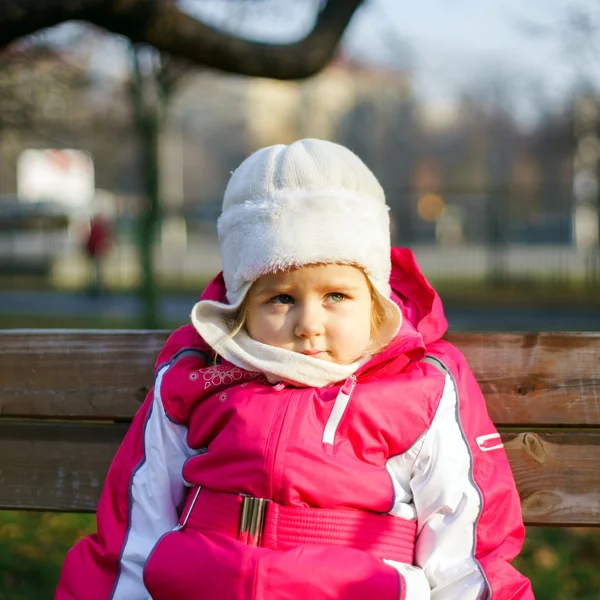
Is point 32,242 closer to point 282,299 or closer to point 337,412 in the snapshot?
point 282,299

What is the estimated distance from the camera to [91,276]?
18500mm

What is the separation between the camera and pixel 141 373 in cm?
283

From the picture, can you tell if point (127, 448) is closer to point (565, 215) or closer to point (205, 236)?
point (565, 215)

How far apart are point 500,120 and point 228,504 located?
148 feet

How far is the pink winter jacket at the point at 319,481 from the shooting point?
2.10 metres

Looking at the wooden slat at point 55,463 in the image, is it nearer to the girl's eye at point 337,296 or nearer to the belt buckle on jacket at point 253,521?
the belt buckle on jacket at point 253,521

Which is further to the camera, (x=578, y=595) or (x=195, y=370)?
(x=578, y=595)

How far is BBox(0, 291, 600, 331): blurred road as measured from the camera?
1300cm

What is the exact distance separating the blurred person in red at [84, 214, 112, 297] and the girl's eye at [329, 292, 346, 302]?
15905 mm

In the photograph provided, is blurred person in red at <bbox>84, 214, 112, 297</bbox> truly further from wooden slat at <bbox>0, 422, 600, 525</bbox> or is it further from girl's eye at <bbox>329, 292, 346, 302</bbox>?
girl's eye at <bbox>329, 292, 346, 302</bbox>

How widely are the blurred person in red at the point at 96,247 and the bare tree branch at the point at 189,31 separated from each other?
14339mm

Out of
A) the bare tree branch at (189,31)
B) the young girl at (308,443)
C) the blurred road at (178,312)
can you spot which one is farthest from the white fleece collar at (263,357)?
the blurred road at (178,312)

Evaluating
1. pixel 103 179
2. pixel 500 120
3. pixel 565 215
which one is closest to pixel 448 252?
pixel 565 215

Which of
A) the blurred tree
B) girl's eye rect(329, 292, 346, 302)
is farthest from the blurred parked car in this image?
girl's eye rect(329, 292, 346, 302)
